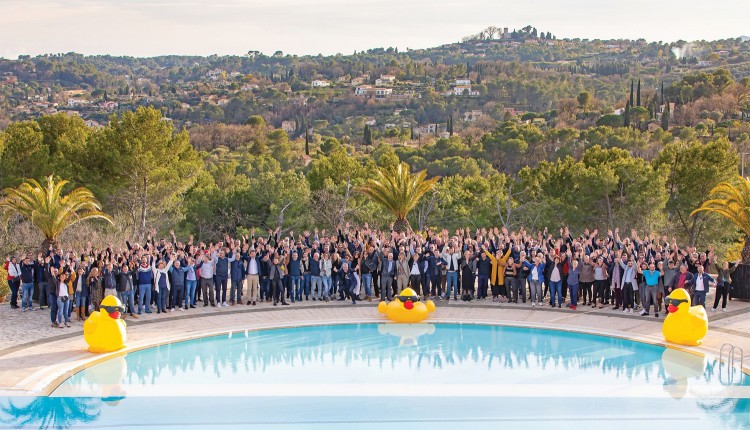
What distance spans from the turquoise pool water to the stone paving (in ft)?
1.45

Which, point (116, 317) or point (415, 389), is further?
point (116, 317)

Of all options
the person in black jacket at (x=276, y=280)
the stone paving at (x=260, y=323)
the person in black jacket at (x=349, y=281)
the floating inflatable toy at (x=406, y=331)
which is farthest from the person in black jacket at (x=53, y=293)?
the floating inflatable toy at (x=406, y=331)

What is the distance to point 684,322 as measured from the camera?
15.4 m

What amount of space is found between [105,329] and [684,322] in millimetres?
11057

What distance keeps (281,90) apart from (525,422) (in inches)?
5146

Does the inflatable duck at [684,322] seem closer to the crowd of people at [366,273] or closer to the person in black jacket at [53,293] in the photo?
the crowd of people at [366,273]

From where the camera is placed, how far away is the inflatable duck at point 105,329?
14930mm

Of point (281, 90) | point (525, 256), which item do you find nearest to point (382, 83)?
A: point (281, 90)

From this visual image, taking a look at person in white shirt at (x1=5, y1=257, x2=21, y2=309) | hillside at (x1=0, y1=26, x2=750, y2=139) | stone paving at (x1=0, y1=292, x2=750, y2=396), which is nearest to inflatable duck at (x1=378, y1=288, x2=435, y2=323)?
stone paving at (x1=0, y1=292, x2=750, y2=396)

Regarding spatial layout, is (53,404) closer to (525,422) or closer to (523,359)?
(525,422)

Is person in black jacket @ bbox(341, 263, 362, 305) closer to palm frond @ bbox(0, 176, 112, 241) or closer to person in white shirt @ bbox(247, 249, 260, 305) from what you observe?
person in white shirt @ bbox(247, 249, 260, 305)

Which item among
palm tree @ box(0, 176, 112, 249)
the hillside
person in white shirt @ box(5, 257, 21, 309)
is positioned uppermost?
the hillside

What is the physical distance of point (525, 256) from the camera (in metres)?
19.1

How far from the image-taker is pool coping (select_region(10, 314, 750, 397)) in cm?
1308
